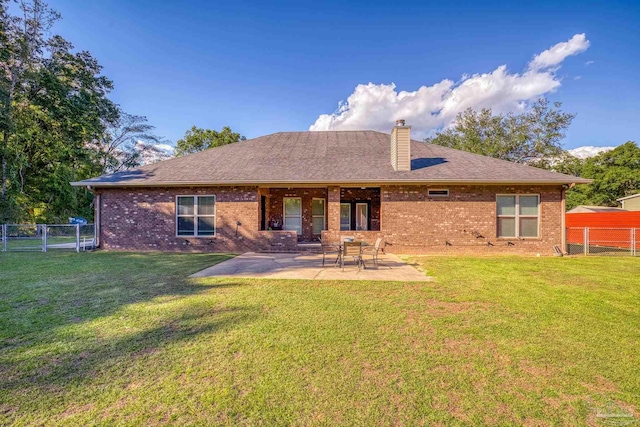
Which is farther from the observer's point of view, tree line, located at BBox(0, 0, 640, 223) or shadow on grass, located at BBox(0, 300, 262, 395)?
tree line, located at BBox(0, 0, 640, 223)

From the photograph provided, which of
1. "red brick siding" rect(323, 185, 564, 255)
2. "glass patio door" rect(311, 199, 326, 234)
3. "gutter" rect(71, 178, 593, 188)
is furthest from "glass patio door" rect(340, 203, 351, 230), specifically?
"gutter" rect(71, 178, 593, 188)

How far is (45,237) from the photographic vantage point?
1200cm

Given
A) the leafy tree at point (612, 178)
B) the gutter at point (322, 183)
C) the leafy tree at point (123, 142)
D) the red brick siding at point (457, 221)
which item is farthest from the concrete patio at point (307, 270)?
the leafy tree at point (612, 178)

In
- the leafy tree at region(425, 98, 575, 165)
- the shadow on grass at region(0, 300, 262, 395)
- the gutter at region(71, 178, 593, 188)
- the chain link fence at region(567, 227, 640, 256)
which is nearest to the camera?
the shadow on grass at region(0, 300, 262, 395)

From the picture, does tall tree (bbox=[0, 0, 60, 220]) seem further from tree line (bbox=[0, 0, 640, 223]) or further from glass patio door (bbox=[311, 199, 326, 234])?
glass patio door (bbox=[311, 199, 326, 234])

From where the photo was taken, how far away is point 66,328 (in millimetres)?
3812

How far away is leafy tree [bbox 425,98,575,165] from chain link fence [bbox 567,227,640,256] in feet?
55.3

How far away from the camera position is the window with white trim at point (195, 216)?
1184cm

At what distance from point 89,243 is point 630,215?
25132mm

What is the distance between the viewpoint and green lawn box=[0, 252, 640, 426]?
2270 millimetres

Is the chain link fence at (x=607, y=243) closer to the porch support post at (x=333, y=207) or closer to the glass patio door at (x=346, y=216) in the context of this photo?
the glass patio door at (x=346, y=216)

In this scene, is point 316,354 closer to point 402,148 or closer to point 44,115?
point 402,148

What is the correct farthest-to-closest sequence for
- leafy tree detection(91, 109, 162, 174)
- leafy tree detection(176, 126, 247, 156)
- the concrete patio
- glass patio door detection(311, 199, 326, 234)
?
leafy tree detection(176, 126, 247, 156) < leafy tree detection(91, 109, 162, 174) < glass patio door detection(311, 199, 326, 234) < the concrete patio

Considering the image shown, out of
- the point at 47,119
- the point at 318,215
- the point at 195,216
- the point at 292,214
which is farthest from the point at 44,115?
the point at 318,215
